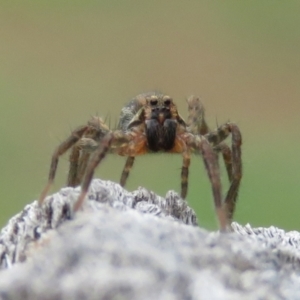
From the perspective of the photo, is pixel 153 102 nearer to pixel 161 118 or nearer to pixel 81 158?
pixel 161 118

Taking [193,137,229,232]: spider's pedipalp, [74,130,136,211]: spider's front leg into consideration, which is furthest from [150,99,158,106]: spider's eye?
[193,137,229,232]: spider's pedipalp

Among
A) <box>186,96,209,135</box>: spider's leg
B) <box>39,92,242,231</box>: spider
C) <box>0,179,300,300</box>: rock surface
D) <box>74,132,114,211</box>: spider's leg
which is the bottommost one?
<box>0,179,300,300</box>: rock surface

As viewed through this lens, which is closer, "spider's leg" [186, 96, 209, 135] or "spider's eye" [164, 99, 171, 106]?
"spider's eye" [164, 99, 171, 106]

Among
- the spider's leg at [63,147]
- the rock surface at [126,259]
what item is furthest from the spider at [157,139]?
the rock surface at [126,259]

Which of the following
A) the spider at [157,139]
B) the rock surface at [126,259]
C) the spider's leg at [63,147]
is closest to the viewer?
the rock surface at [126,259]

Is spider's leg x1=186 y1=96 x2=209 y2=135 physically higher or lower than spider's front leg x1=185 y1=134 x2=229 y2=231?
higher

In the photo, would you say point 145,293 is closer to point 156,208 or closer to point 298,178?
point 156,208

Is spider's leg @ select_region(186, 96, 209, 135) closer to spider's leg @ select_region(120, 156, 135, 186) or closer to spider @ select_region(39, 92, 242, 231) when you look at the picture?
spider @ select_region(39, 92, 242, 231)

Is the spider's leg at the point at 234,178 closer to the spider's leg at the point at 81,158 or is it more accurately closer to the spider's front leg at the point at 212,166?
the spider's front leg at the point at 212,166

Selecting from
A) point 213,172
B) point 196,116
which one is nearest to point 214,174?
point 213,172
